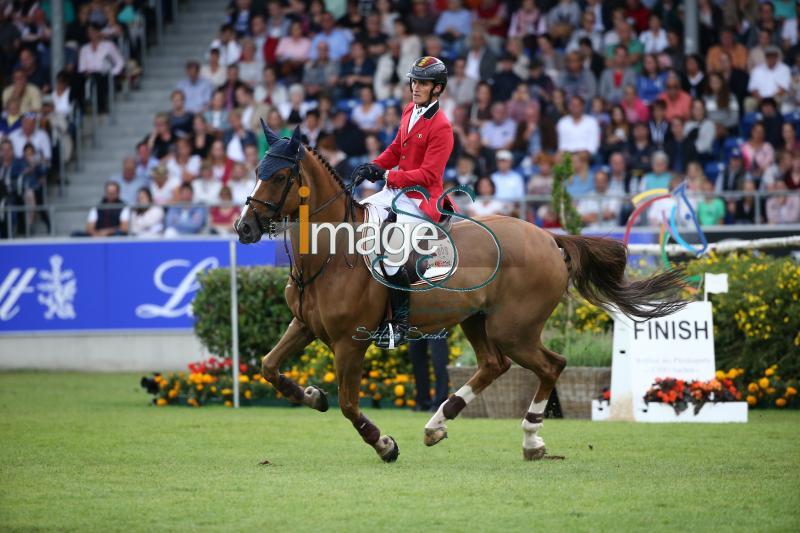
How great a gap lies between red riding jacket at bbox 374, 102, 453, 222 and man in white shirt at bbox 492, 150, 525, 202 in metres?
9.01

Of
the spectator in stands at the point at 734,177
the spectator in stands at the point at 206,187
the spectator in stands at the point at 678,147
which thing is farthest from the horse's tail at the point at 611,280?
the spectator in stands at the point at 206,187

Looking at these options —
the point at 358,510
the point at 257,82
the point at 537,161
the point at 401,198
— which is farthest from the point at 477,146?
the point at 358,510

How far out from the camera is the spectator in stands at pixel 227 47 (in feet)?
76.7

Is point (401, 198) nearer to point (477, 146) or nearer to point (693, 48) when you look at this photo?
point (477, 146)

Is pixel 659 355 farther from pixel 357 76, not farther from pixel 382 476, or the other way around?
pixel 357 76

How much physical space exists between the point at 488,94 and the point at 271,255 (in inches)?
205

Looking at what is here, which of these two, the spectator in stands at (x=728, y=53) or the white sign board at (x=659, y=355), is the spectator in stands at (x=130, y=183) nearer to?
the spectator in stands at (x=728, y=53)

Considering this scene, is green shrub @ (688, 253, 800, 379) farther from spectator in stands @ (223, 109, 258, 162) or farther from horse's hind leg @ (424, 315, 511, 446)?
spectator in stands @ (223, 109, 258, 162)

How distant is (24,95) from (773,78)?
1419 cm

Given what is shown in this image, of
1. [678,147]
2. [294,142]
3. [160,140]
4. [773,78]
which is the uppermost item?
[773,78]

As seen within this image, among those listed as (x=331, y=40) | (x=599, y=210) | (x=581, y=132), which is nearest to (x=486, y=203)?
(x=599, y=210)

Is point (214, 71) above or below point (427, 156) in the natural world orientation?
above

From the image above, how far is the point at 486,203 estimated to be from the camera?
17.0 m

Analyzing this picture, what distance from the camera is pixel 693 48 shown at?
65.7 feet
